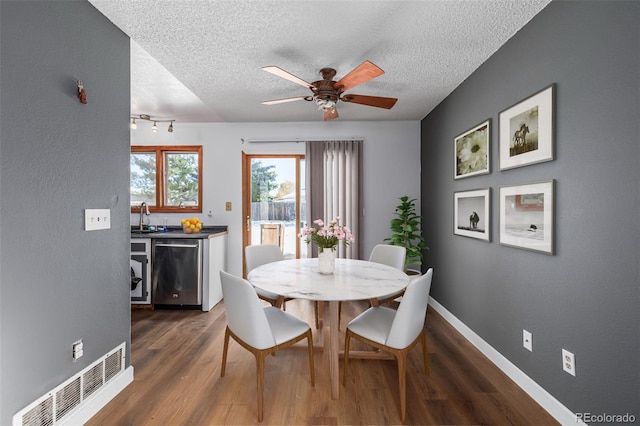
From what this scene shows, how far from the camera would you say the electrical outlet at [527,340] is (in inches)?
74.8

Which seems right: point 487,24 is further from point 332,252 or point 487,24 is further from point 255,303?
point 255,303

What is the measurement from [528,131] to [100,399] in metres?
3.20

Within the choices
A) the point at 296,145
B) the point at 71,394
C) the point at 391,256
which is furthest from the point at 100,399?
the point at 296,145

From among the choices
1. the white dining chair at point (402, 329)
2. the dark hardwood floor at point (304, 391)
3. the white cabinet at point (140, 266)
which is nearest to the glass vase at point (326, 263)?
the white dining chair at point (402, 329)

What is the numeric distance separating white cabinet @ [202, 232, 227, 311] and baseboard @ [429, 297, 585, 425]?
278 centimetres

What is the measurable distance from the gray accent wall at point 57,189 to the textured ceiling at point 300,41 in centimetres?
39

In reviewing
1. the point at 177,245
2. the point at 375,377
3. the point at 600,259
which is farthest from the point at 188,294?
the point at 600,259

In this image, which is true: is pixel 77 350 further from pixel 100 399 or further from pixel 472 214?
→ pixel 472 214

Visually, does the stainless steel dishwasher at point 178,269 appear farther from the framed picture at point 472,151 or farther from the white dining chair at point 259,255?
the framed picture at point 472,151

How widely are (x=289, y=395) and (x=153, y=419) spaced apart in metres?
0.79

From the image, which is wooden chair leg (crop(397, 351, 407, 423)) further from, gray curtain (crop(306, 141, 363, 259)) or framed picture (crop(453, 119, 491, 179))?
gray curtain (crop(306, 141, 363, 259))

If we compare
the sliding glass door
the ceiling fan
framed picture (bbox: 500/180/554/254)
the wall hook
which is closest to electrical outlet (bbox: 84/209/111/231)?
the wall hook

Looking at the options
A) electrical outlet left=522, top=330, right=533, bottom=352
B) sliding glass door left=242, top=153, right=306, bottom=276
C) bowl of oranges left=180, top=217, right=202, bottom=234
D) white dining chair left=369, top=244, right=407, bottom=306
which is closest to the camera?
electrical outlet left=522, top=330, right=533, bottom=352

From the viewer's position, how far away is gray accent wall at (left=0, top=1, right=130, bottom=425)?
1289mm
